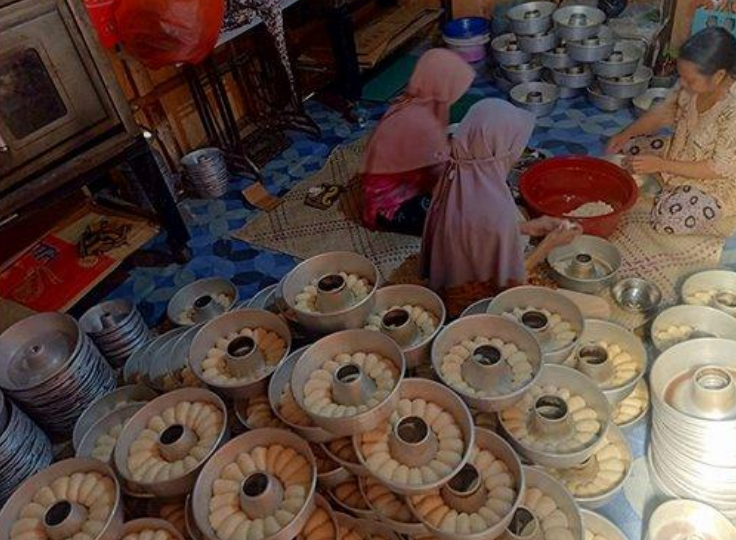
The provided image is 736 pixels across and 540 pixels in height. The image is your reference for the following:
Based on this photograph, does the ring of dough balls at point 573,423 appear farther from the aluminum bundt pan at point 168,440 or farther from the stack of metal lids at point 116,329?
the stack of metal lids at point 116,329

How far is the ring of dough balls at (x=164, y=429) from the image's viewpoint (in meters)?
1.94

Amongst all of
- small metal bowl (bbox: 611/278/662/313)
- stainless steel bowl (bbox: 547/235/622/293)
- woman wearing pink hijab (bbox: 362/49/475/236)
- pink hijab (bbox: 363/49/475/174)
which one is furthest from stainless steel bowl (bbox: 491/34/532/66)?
small metal bowl (bbox: 611/278/662/313)

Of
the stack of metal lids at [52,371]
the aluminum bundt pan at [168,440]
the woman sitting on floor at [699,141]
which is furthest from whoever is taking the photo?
the woman sitting on floor at [699,141]

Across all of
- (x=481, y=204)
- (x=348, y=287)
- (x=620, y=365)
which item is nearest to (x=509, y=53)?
(x=481, y=204)

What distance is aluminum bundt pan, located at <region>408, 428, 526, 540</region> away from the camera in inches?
70.4

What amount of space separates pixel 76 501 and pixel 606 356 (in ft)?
6.81

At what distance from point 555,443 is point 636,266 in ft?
6.63

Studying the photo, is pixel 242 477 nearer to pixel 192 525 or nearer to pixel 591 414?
pixel 192 525

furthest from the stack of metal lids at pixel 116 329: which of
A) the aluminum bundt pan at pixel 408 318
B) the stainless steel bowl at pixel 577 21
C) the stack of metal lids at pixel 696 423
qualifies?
the stainless steel bowl at pixel 577 21

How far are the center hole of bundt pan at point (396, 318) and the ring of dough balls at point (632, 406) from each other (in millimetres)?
1147

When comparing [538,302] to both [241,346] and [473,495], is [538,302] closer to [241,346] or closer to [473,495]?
[473,495]

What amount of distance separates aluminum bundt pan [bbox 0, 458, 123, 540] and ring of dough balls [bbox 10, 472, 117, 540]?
11mm

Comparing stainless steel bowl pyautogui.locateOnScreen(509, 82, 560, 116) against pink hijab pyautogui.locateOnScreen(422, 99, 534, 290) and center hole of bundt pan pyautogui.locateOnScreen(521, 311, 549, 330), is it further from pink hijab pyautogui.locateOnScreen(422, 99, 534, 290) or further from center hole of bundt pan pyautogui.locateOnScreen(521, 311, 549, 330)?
center hole of bundt pan pyautogui.locateOnScreen(521, 311, 549, 330)

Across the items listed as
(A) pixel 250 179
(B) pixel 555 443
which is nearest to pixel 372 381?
(B) pixel 555 443
